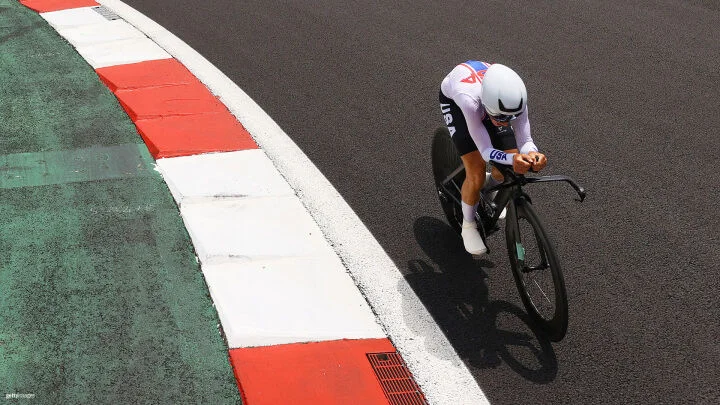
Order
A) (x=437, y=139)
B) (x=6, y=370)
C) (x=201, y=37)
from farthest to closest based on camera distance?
(x=201, y=37), (x=437, y=139), (x=6, y=370)

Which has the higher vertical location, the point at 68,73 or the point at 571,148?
the point at 571,148

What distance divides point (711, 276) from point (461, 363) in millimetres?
1989

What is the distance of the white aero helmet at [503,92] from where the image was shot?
5031mm

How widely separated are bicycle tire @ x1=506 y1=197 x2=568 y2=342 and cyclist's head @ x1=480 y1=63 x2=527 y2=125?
1.90 ft

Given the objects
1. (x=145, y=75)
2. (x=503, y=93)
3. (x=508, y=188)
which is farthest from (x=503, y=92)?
(x=145, y=75)

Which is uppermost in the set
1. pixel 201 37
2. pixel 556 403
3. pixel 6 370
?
pixel 556 403

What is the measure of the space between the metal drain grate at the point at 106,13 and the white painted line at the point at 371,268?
2.66m

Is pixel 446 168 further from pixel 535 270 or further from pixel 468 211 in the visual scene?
pixel 535 270

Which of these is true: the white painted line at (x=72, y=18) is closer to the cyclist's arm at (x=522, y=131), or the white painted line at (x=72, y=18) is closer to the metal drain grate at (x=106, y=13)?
the metal drain grate at (x=106, y=13)

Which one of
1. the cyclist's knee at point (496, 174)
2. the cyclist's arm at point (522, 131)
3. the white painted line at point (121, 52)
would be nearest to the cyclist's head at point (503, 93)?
the cyclist's arm at point (522, 131)

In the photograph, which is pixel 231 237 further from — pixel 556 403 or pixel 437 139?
pixel 556 403

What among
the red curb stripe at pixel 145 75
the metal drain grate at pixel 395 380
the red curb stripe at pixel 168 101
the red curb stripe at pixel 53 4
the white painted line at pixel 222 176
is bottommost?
the red curb stripe at pixel 53 4

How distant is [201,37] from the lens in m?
10.4

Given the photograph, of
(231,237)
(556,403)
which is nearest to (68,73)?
(231,237)
